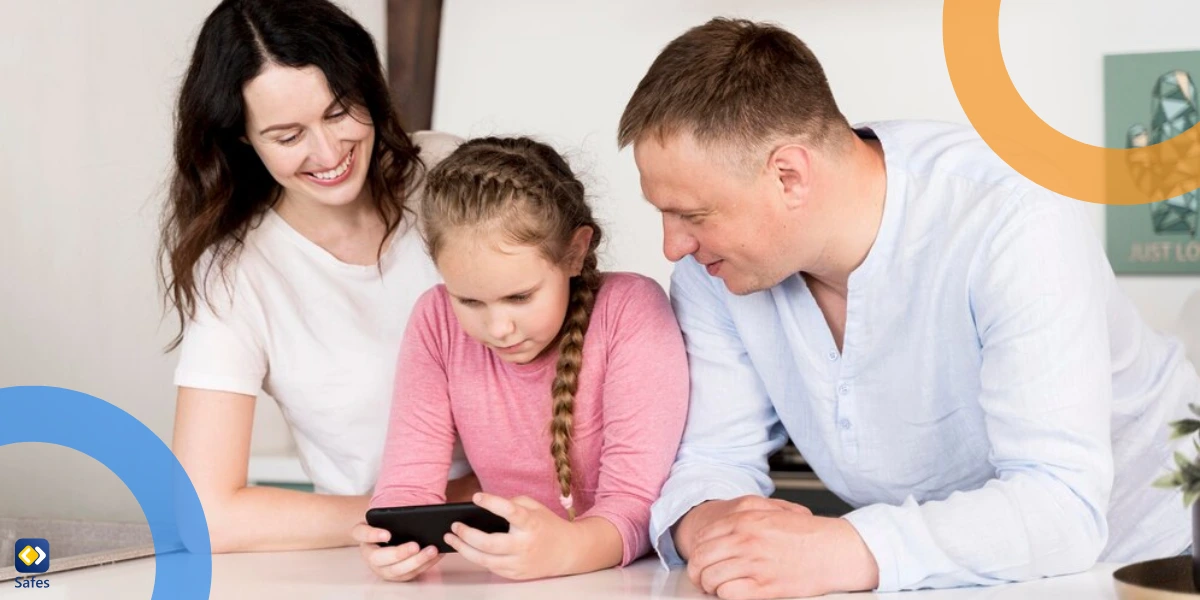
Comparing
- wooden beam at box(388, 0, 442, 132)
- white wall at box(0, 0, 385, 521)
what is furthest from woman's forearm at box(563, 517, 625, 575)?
wooden beam at box(388, 0, 442, 132)

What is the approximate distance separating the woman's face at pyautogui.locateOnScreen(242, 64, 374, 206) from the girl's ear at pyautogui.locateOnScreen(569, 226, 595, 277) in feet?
1.10

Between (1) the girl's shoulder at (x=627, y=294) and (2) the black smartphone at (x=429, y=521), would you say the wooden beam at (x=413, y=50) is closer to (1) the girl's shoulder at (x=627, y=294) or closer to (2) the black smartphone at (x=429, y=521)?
(1) the girl's shoulder at (x=627, y=294)

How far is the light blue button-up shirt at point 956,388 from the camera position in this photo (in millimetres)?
1117

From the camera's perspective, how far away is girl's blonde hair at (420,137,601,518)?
136cm

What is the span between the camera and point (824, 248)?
1307 millimetres

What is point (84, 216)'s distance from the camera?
8.13ft

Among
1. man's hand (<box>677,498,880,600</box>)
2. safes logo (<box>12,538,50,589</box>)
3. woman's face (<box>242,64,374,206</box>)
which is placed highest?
woman's face (<box>242,64,374,206</box>)

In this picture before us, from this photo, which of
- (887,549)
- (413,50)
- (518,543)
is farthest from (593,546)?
(413,50)

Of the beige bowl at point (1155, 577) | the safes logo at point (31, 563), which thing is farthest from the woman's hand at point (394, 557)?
the beige bowl at point (1155, 577)

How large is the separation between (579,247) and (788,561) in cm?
47

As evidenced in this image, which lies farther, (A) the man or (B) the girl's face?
(B) the girl's face

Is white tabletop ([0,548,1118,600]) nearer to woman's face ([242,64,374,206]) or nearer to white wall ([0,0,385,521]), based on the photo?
woman's face ([242,64,374,206])

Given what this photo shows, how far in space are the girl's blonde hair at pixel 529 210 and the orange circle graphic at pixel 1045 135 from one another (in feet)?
4.52

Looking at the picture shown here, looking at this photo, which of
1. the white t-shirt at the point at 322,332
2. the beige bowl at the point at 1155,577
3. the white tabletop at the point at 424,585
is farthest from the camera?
the white t-shirt at the point at 322,332
